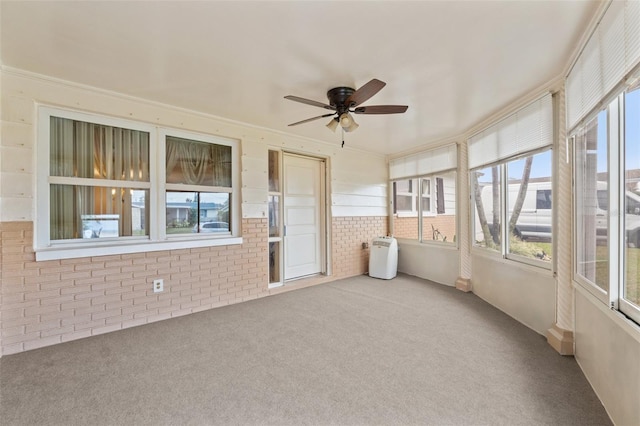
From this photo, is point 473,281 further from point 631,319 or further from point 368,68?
point 368,68

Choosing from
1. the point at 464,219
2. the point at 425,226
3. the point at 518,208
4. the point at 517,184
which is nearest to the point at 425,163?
the point at 425,226

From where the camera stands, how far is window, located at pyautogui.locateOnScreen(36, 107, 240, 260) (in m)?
2.69

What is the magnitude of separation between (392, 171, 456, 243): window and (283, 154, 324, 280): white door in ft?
6.06

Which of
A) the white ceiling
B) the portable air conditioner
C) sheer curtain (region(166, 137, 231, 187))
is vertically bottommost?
the portable air conditioner

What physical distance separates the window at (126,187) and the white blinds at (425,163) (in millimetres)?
3390

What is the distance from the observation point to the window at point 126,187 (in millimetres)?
2689

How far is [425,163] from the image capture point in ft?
16.5

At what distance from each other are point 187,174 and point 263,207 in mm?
1136

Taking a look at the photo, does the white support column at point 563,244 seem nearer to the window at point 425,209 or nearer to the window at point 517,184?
the window at point 517,184

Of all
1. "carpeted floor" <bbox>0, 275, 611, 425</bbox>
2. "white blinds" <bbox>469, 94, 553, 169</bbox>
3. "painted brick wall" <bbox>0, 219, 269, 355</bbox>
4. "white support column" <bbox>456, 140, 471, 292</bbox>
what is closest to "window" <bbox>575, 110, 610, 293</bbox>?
"white blinds" <bbox>469, 94, 553, 169</bbox>

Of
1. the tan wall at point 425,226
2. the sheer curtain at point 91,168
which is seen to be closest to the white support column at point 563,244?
the tan wall at point 425,226

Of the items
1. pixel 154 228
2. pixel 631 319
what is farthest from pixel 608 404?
pixel 154 228

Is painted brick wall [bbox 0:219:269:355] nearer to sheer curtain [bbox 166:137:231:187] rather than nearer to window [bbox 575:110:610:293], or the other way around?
sheer curtain [bbox 166:137:231:187]

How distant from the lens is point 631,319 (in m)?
1.50
